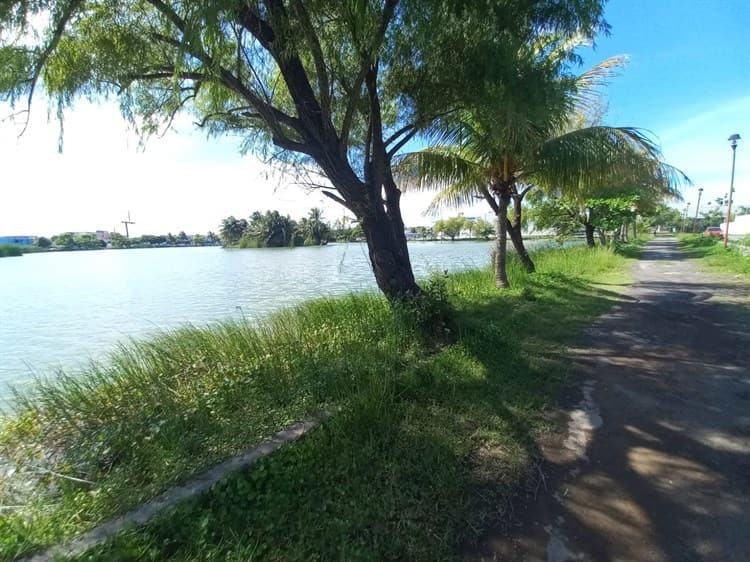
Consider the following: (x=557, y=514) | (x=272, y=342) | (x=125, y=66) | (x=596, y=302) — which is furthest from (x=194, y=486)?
(x=596, y=302)

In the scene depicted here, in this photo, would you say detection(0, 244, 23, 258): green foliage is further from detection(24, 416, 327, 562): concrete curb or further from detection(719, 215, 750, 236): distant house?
detection(719, 215, 750, 236): distant house

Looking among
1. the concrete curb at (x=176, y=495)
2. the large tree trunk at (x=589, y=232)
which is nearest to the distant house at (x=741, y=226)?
the large tree trunk at (x=589, y=232)

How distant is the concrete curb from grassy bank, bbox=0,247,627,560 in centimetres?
11

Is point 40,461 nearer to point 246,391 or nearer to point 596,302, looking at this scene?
point 246,391

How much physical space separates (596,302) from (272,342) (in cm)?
732

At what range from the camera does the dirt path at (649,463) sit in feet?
6.76

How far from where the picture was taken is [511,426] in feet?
10.7

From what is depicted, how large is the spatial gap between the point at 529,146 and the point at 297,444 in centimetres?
659

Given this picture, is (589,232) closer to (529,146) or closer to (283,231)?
(529,146)

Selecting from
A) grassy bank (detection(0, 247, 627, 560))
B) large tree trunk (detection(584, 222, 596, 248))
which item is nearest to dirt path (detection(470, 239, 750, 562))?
grassy bank (detection(0, 247, 627, 560))

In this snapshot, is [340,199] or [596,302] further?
[596,302]

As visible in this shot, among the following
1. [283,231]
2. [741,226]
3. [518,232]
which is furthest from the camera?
[283,231]

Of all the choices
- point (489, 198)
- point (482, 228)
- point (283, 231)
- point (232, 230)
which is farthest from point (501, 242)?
point (232, 230)

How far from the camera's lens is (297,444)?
9.55 feet
